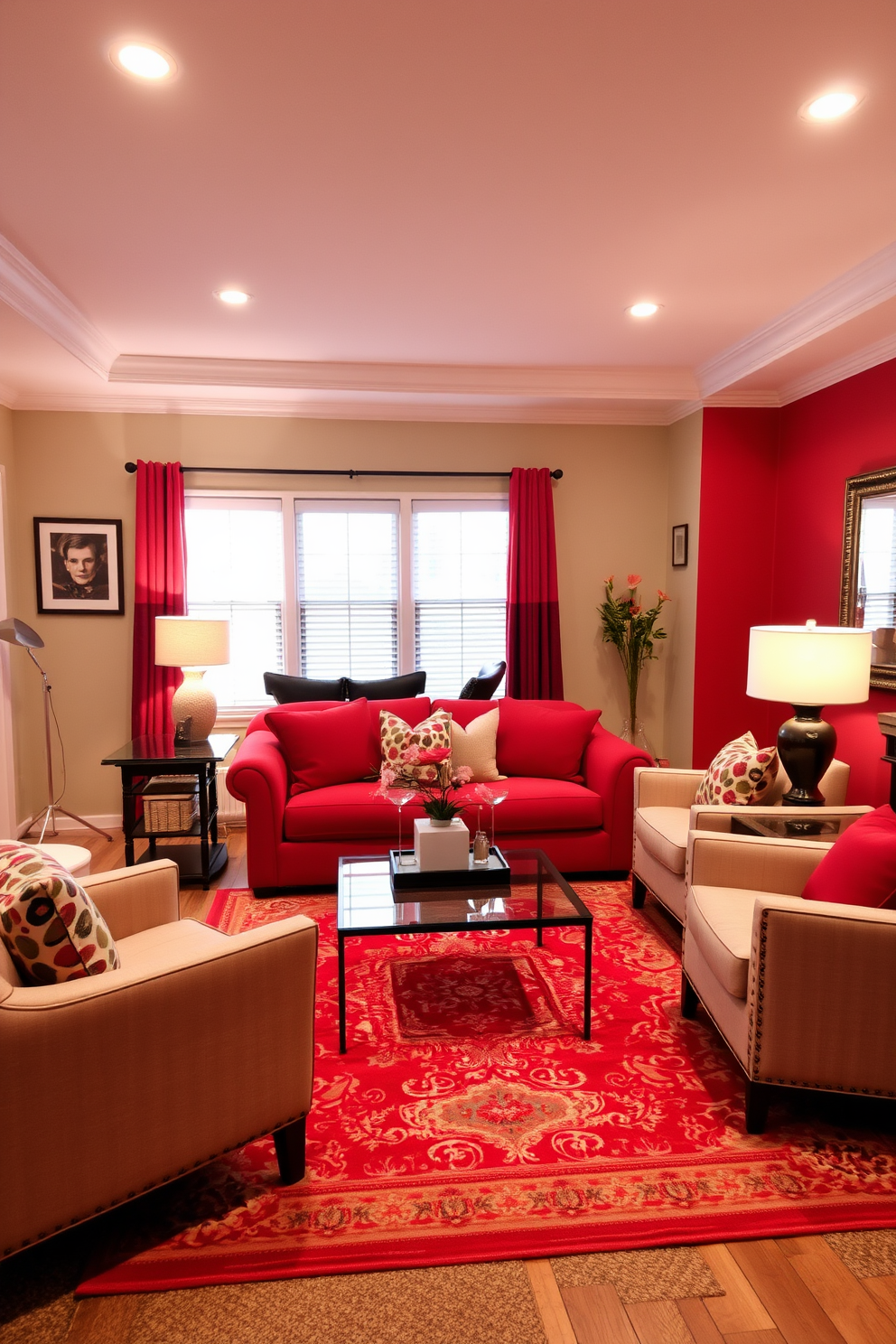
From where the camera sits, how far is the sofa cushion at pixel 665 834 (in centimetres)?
337

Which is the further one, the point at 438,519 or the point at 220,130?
the point at 438,519

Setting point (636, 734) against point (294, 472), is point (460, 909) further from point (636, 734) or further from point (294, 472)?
point (294, 472)

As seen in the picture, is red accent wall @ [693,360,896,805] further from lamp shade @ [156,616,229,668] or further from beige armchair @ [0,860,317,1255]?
beige armchair @ [0,860,317,1255]

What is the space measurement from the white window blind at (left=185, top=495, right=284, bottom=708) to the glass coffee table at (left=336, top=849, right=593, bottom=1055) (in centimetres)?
255

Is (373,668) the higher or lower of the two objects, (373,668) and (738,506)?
the lower

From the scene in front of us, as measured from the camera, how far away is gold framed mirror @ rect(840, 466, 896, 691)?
3.94m

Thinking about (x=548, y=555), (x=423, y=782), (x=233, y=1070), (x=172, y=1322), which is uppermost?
(x=548, y=555)

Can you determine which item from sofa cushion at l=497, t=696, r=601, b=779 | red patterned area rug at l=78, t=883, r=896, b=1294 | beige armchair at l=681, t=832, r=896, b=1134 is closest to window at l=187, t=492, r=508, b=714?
sofa cushion at l=497, t=696, r=601, b=779

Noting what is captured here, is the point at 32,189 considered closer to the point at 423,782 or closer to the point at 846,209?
the point at 423,782

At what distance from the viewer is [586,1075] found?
258 cm

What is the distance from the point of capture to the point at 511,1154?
2209 mm

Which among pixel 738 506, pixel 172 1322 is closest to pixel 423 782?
pixel 172 1322

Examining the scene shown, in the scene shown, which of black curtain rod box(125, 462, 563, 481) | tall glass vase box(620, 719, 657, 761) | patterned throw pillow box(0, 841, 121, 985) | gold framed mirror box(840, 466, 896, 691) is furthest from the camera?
tall glass vase box(620, 719, 657, 761)

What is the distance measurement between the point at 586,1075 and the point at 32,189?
3.43 m
